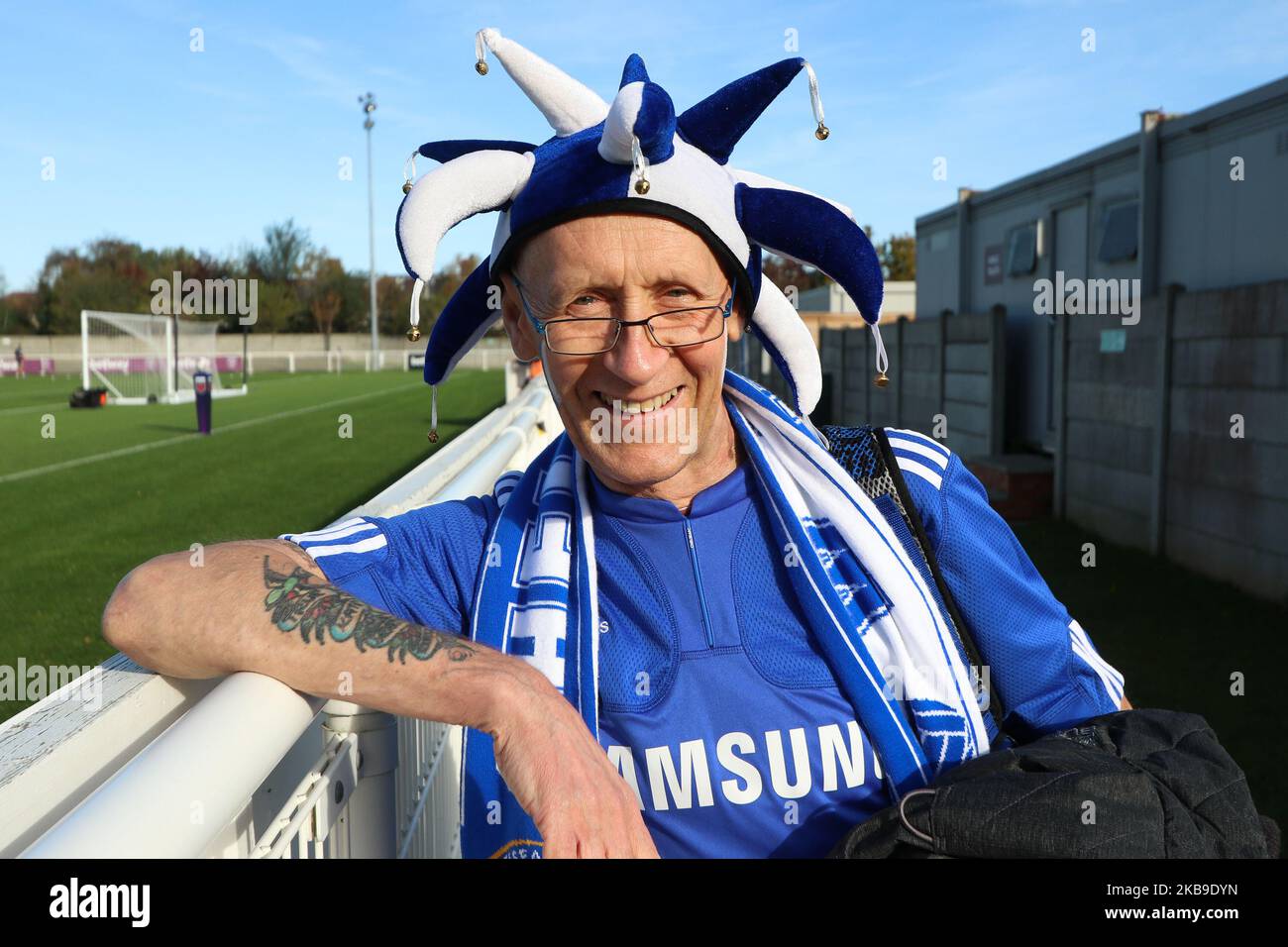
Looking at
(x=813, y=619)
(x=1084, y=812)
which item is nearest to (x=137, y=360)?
(x=813, y=619)

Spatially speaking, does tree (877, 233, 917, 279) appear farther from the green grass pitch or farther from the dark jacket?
the dark jacket

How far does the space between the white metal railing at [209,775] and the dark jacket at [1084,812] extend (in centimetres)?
80

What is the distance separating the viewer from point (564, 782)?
5.15 feet

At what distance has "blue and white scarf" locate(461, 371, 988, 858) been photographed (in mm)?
1789

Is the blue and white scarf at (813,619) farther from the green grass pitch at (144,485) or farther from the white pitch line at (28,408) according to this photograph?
the white pitch line at (28,408)

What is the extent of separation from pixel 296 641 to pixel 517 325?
31.2 inches

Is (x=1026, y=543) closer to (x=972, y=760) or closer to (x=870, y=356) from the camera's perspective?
(x=870, y=356)

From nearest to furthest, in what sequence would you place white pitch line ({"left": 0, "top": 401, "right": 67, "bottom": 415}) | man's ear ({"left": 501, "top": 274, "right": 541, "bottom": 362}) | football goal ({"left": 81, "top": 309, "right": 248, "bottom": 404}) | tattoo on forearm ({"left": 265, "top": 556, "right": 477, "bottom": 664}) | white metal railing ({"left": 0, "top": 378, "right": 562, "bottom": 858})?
white metal railing ({"left": 0, "top": 378, "right": 562, "bottom": 858})
tattoo on forearm ({"left": 265, "top": 556, "right": 477, "bottom": 664})
man's ear ({"left": 501, "top": 274, "right": 541, "bottom": 362})
white pitch line ({"left": 0, "top": 401, "right": 67, "bottom": 415})
football goal ({"left": 81, "top": 309, "right": 248, "bottom": 404})

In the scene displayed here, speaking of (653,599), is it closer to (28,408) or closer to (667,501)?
(667,501)

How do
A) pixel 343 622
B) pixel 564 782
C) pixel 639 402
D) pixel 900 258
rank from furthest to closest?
pixel 900 258 → pixel 639 402 → pixel 343 622 → pixel 564 782

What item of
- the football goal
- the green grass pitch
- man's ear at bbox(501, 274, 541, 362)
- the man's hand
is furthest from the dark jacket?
the football goal

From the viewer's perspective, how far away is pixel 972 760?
1.65 meters
